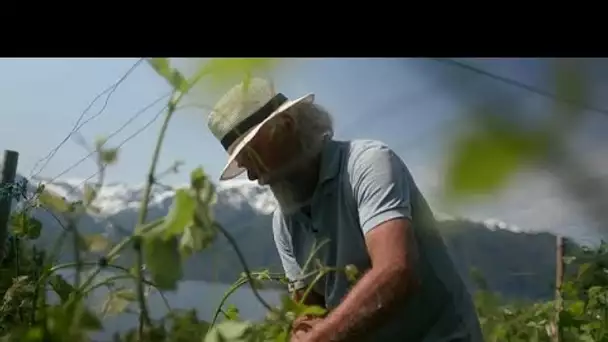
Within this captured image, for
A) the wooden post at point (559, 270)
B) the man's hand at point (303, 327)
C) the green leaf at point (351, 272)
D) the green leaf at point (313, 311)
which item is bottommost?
the wooden post at point (559, 270)

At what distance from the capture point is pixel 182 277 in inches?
30.3

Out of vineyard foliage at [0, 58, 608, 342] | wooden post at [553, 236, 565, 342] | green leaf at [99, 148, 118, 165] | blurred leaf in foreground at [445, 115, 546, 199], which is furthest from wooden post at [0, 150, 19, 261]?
wooden post at [553, 236, 565, 342]

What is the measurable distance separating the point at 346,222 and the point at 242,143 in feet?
0.53

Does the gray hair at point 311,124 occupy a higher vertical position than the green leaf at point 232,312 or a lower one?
higher

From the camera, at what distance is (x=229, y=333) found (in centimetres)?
72

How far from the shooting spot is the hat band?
0.94 metres

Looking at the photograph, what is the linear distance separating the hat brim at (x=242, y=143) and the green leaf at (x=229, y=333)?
268 millimetres

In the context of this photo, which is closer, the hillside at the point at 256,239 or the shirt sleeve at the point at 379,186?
the hillside at the point at 256,239

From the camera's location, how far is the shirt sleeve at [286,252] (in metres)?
0.96

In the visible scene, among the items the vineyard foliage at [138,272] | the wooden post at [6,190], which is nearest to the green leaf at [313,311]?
the vineyard foliage at [138,272]

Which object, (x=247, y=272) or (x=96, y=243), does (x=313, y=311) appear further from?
(x=96, y=243)

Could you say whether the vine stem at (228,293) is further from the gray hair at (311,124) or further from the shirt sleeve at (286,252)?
the gray hair at (311,124)

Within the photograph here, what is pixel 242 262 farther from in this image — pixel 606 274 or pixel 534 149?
pixel 606 274

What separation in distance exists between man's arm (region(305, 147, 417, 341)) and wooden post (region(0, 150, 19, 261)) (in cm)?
40
